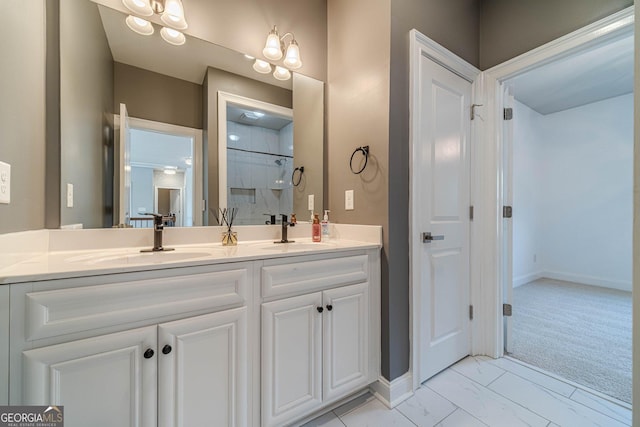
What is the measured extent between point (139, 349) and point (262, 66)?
172 centimetres

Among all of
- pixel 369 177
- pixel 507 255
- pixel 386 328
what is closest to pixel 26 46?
pixel 369 177

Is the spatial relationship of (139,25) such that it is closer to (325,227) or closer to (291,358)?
(325,227)

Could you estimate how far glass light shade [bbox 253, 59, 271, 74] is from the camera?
→ 1700 millimetres

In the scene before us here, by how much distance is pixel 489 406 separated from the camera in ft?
4.63

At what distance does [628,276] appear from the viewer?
130 inches

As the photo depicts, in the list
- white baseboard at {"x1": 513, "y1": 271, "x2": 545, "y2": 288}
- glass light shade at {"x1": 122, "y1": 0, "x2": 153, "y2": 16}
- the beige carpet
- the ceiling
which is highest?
the ceiling

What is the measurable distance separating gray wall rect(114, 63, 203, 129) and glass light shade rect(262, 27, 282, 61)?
0.50 meters

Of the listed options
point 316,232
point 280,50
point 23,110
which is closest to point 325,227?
point 316,232

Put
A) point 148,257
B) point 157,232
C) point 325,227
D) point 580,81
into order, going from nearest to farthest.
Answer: point 148,257 → point 157,232 → point 325,227 → point 580,81

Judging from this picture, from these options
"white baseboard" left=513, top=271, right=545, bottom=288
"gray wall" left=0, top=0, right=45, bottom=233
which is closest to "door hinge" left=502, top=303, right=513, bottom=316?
"white baseboard" left=513, top=271, right=545, bottom=288

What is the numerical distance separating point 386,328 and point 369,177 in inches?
35.5

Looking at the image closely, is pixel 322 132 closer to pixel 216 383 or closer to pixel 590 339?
pixel 216 383

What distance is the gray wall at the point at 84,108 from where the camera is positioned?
3.72 feet

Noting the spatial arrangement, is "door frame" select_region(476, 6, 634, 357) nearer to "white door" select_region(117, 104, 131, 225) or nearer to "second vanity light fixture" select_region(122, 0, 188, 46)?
"second vanity light fixture" select_region(122, 0, 188, 46)
